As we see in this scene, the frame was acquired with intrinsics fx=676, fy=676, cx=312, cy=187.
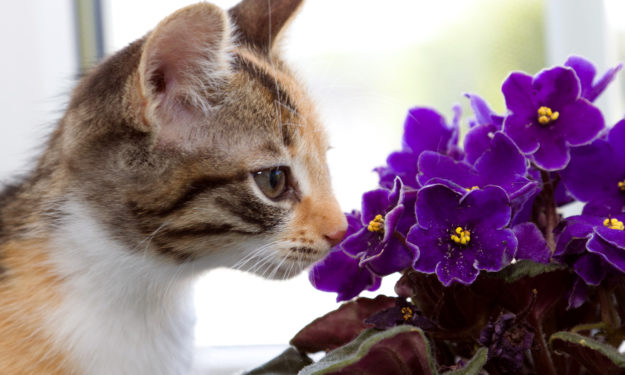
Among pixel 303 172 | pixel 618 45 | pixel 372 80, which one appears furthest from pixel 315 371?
pixel 618 45

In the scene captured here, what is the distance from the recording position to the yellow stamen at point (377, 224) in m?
0.61

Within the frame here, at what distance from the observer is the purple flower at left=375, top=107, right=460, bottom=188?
72cm

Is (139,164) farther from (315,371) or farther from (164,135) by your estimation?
(315,371)

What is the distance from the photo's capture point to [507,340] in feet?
1.82

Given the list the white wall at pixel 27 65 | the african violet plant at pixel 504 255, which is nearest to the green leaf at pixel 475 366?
the african violet plant at pixel 504 255

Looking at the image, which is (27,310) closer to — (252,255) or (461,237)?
(252,255)

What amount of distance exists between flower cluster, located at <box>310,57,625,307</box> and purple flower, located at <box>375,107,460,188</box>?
0.06 metres

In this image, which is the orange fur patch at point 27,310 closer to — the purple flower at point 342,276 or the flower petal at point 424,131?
the purple flower at point 342,276

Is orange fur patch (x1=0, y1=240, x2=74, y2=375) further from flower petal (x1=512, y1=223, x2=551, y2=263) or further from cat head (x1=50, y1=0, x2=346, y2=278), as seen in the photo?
flower petal (x1=512, y1=223, x2=551, y2=263)

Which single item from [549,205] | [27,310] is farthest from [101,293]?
[549,205]

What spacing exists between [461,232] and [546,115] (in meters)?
0.14

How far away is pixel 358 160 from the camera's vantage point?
1.10 metres

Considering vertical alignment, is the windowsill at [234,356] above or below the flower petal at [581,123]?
below

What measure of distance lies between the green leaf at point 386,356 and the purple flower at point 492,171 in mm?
132
